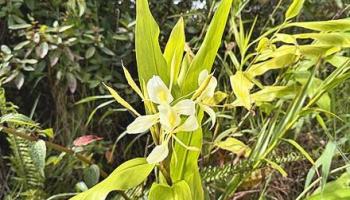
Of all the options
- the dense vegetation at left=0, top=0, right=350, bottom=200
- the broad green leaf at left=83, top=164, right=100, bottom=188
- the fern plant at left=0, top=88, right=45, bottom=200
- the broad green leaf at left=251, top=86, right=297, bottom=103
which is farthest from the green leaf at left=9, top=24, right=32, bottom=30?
the broad green leaf at left=251, top=86, right=297, bottom=103

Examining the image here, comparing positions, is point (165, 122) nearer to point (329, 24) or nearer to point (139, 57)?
point (139, 57)

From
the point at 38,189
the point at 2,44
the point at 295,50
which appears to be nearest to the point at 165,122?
the point at 295,50

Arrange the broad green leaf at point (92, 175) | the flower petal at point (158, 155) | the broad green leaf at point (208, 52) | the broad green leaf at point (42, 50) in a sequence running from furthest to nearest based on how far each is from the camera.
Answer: the broad green leaf at point (42, 50)
the broad green leaf at point (92, 175)
the broad green leaf at point (208, 52)
the flower petal at point (158, 155)

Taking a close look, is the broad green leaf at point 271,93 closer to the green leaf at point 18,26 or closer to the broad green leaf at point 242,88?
the broad green leaf at point 242,88

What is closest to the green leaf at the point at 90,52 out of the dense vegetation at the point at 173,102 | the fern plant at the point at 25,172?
the dense vegetation at the point at 173,102

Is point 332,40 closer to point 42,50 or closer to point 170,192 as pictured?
point 170,192

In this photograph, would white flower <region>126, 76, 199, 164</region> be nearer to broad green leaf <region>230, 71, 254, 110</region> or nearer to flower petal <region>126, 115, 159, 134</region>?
flower petal <region>126, 115, 159, 134</region>
